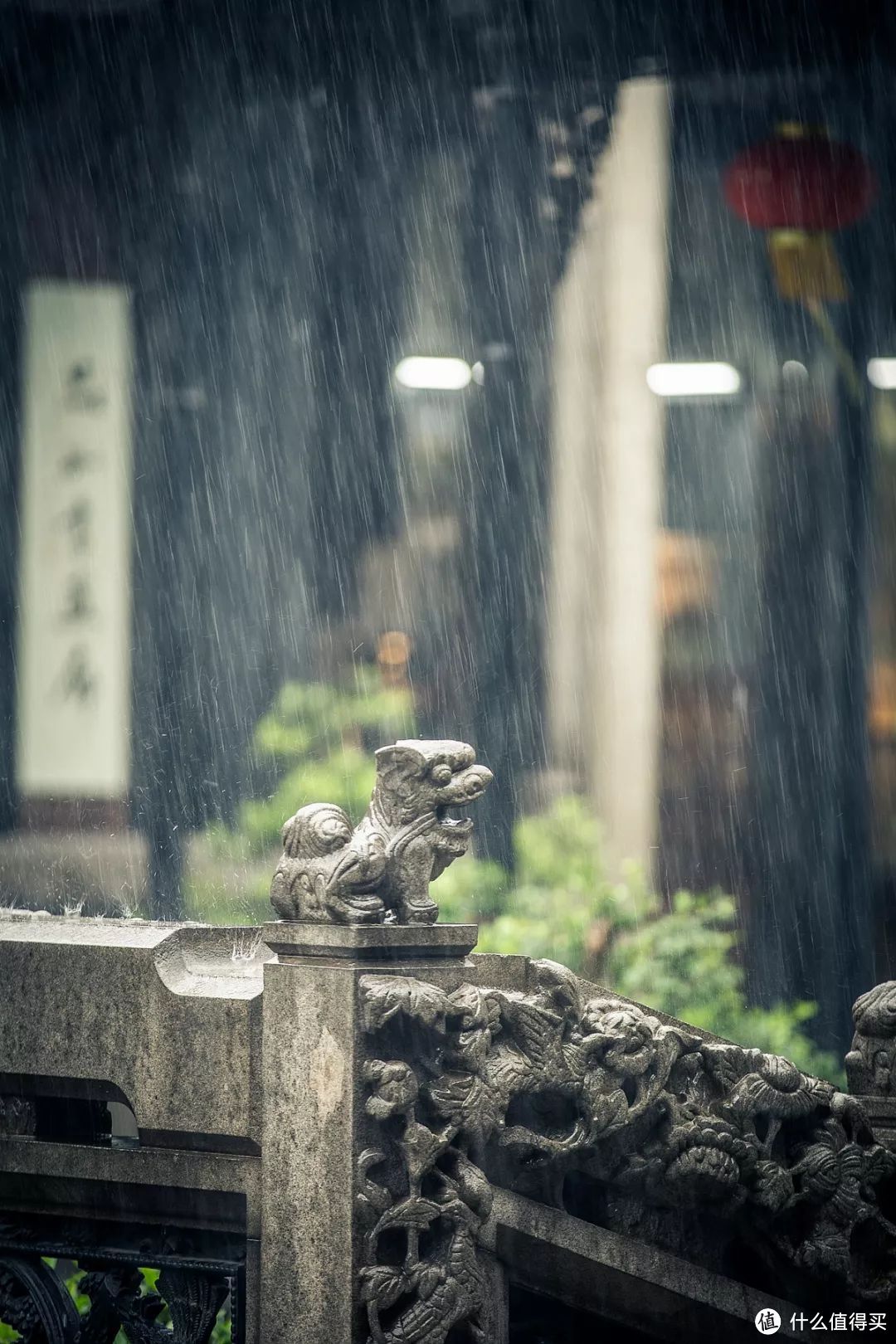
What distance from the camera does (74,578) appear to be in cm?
876

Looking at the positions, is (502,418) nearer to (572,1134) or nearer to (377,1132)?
(572,1134)

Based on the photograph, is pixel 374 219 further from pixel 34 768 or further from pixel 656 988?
pixel 656 988

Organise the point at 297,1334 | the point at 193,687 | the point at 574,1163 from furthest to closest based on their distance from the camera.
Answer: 1. the point at 193,687
2. the point at 574,1163
3. the point at 297,1334

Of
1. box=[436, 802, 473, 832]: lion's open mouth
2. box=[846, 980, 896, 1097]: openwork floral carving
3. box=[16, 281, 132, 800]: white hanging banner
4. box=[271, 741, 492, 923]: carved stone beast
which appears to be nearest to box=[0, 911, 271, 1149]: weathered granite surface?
box=[271, 741, 492, 923]: carved stone beast

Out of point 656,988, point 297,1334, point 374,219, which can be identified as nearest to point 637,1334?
point 297,1334

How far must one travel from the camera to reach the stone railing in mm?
3779

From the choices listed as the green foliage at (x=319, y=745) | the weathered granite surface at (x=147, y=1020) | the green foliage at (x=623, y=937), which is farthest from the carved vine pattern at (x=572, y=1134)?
the green foliage at (x=319, y=745)

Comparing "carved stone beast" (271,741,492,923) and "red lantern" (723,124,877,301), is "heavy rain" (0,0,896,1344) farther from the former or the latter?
"carved stone beast" (271,741,492,923)

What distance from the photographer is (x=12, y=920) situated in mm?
4500

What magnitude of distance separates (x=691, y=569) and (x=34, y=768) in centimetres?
372

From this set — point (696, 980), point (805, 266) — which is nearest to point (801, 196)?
point (805, 266)

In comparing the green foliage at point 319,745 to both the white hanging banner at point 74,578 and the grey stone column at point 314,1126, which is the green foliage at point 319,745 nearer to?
the white hanging banner at point 74,578

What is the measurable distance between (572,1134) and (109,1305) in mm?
1176

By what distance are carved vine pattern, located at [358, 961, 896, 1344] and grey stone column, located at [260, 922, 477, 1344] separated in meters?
0.04
